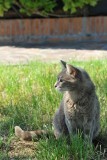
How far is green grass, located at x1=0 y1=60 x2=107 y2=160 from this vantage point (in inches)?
152

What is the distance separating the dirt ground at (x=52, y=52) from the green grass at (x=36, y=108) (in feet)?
4.96

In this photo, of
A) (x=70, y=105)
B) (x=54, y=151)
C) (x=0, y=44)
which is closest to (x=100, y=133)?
(x=70, y=105)

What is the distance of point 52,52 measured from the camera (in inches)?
386

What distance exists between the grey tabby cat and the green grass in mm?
172

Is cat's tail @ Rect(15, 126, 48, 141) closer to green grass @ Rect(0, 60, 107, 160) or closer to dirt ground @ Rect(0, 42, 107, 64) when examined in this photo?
green grass @ Rect(0, 60, 107, 160)

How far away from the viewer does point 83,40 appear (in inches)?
438

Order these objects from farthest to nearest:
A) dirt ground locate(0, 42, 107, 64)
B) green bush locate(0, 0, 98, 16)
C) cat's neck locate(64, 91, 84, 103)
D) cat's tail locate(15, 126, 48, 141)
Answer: green bush locate(0, 0, 98, 16) → dirt ground locate(0, 42, 107, 64) → cat's tail locate(15, 126, 48, 141) → cat's neck locate(64, 91, 84, 103)

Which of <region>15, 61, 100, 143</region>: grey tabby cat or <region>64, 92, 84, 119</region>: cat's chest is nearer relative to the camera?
<region>15, 61, 100, 143</region>: grey tabby cat

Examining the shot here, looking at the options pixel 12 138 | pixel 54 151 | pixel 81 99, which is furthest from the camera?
pixel 12 138

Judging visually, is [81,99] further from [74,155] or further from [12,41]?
[12,41]

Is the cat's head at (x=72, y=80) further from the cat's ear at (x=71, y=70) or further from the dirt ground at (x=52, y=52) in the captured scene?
the dirt ground at (x=52, y=52)

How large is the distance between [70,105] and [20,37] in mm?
7009

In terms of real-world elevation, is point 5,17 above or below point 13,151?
above

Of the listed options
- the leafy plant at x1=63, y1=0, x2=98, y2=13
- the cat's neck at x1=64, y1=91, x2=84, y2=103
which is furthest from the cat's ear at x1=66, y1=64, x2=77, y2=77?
the leafy plant at x1=63, y1=0, x2=98, y2=13
